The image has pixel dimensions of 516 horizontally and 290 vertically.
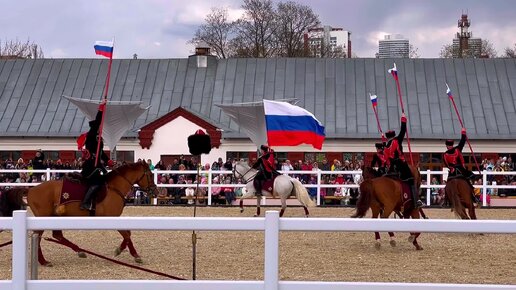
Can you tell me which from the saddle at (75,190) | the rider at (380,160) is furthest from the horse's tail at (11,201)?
the rider at (380,160)

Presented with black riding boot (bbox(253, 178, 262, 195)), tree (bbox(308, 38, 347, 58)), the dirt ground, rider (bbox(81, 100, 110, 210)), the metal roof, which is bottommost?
the dirt ground

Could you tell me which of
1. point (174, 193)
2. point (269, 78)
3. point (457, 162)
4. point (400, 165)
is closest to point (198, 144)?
point (400, 165)

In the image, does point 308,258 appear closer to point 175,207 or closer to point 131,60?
point 175,207

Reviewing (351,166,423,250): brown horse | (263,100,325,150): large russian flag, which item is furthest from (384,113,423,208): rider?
(263,100,325,150): large russian flag

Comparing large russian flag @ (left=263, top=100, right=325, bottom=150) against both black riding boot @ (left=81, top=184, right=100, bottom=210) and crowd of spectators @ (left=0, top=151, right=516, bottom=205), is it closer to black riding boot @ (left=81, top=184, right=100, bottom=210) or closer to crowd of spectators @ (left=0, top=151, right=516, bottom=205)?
crowd of spectators @ (left=0, top=151, right=516, bottom=205)

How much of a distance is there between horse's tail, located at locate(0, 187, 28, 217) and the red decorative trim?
2326cm

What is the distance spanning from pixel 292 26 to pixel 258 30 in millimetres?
2692

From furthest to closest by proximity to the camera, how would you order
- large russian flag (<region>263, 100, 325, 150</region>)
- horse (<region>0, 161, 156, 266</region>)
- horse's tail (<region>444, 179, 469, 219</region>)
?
large russian flag (<region>263, 100, 325, 150</region>)
horse's tail (<region>444, 179, 469, 219</region>)
horse (<region>0, 161, 156, 266</region>)

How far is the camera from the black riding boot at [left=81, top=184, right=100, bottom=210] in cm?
1440

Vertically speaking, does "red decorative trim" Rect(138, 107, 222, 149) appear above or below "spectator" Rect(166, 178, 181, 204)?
above

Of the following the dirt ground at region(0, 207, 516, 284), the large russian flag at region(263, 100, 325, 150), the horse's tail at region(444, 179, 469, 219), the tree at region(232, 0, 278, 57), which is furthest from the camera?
the tree at region(232, 0, 278, 57)

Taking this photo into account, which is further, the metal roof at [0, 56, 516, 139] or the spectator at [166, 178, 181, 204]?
the metal roof at [0, 56, 516, 139]

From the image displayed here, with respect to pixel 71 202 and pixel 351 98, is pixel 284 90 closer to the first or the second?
pixel 351 98

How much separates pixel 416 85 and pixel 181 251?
28.0 m
